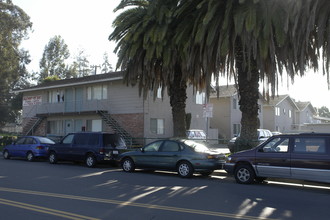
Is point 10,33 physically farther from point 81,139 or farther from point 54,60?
point 81,139

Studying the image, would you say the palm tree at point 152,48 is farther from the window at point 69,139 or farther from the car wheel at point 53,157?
the car wheel at point 53,157

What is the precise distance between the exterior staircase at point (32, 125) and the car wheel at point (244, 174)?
83.8ft

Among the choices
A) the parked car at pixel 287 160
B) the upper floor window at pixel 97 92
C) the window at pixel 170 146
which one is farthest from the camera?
the upper floor window at pixel 97 92

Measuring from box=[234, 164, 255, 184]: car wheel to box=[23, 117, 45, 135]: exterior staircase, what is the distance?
25529 mm

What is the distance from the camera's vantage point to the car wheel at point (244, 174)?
37.6 ft

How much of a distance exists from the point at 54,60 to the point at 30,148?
48.6m

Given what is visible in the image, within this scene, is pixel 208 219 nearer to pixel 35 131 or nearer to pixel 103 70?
pixel 35 131

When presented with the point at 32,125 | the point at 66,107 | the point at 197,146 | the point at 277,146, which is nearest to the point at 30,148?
the point at 197,146

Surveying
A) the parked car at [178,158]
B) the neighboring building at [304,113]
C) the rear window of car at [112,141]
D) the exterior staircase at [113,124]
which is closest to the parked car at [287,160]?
the parked car at [178,158]

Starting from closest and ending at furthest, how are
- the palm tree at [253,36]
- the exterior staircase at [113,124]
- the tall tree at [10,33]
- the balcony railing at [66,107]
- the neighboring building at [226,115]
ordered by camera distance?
the palm tree at [253,36]
the exterior staircase at [113,124]
the balcony railing at [66,107]
the neighboring building at [226,115]
the tall tree at [10,33]

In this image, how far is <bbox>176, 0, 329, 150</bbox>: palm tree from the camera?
12758mm

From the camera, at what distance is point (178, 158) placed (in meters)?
13.1

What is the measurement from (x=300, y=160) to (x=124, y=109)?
18.8 meters

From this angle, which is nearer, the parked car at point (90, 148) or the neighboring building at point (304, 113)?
the parked car at point (90, 148)
